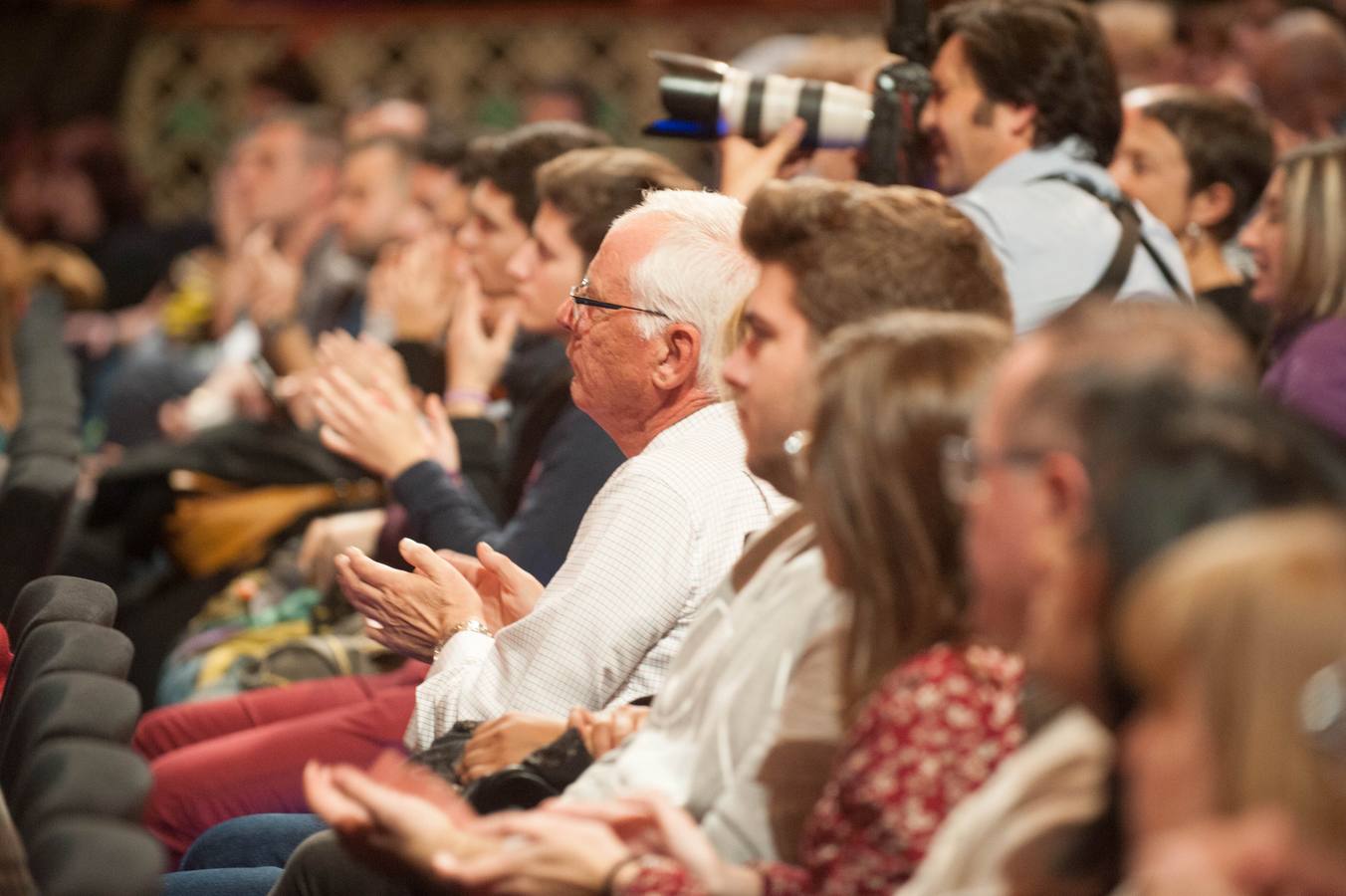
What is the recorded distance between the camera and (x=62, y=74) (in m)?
7.60

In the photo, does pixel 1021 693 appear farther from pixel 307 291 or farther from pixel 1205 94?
pixel 307 291

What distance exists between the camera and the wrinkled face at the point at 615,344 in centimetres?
229

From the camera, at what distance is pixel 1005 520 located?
47.6 inches

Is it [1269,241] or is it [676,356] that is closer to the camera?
[676,356]

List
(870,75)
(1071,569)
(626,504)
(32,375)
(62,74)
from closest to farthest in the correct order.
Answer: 1. (1071,569)
2. (626,504)
3. (870,75)
4. (32,375)
5. (62,74)

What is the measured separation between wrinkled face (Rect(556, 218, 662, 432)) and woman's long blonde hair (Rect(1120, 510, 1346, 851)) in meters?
1.29

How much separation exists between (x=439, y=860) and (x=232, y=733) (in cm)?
141

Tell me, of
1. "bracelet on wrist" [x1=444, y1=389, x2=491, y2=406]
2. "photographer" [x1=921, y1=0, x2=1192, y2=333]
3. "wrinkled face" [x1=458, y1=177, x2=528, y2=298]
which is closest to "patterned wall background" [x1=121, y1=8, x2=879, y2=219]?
"wrinkled face" [x1=458, y1=177, x2=528, y2=298]

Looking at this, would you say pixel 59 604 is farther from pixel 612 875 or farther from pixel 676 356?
pixel 612 875

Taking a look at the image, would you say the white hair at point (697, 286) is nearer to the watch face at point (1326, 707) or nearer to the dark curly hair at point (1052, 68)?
the dark curly hair at point (1052, 68)

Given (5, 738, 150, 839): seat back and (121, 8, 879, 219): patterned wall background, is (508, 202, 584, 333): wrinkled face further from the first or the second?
(121, 8, 879, 219): patterned wall background

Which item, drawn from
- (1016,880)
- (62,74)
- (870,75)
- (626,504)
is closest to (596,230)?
(870,75)

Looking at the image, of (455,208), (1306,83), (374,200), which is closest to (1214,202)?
(1306,83)

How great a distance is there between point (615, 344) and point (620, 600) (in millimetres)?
394
